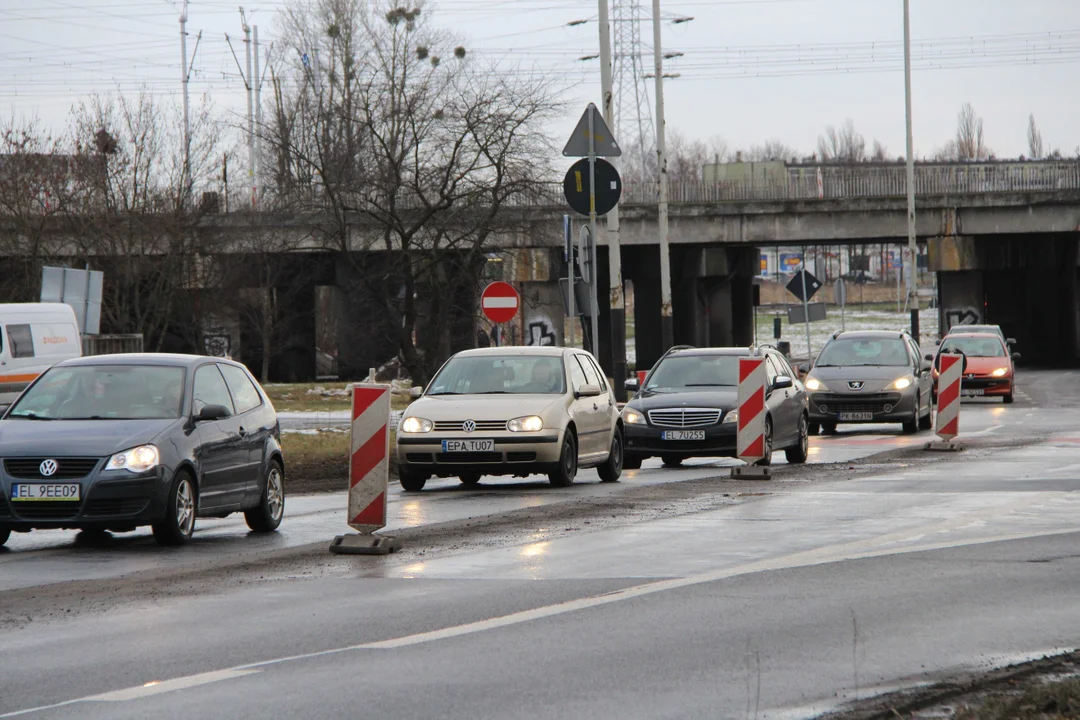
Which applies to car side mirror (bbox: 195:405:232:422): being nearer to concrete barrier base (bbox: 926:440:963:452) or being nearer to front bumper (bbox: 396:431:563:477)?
front bumper (bbox: 396:431:563:477)

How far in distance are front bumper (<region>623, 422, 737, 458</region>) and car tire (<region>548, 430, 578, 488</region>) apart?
2.66 metres

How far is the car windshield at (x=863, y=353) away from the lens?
27516mm

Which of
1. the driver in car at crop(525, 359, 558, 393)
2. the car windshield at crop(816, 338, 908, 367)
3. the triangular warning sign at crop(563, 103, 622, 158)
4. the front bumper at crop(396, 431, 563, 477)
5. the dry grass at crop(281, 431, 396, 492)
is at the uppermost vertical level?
the triangular warning sign at crop(563, 103, 622, 158)

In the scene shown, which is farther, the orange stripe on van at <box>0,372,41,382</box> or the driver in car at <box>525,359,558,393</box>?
the orange stripe on van at <box>0,372,41,382</box>

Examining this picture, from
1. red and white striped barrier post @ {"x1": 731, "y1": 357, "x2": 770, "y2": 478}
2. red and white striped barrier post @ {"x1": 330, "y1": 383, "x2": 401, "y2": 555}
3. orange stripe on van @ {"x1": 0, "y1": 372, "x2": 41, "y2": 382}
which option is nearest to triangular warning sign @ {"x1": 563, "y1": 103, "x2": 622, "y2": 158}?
red and white striped barrier post @ {"x1": 731, "y1": 357, "x2": 770, "y2": 478}

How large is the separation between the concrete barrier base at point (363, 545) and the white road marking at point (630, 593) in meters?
2.50

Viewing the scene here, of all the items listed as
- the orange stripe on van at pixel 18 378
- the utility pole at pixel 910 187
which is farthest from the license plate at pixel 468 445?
the utility pole at pixel 910 187

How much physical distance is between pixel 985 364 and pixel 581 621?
32002 millimetres

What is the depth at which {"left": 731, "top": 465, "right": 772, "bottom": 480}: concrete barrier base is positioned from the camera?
1719cm

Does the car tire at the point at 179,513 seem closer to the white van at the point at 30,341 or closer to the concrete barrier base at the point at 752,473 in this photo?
the concrete barrier base at the point at 752,473

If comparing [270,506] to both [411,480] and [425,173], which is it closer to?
[411,480]

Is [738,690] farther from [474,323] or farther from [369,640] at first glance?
[474,323]

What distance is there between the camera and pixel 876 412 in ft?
86.6

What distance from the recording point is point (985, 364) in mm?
38031
